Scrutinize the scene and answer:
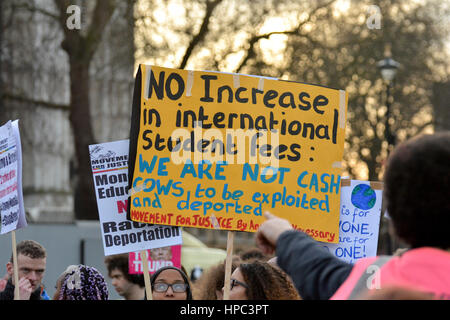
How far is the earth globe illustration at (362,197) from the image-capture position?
14.1 ft

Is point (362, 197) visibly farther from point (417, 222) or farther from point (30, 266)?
point (417, 222)

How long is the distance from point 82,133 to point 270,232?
496 inches

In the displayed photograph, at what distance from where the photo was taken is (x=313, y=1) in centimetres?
1507

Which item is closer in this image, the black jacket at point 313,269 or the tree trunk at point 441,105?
the black jacket at point 313,269

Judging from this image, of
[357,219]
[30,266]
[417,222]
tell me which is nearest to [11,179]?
[30,266]

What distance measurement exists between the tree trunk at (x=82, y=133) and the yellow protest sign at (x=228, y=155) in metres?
10.7

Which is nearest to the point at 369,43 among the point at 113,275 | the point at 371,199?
the point at 113,275

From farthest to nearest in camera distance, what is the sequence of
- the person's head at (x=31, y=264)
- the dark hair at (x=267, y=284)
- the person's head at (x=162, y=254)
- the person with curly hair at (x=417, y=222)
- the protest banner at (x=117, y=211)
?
the person's head at (x=162, y=254) → the person's head at (x=31, y=264) → the protest banner at (x=117, y=211) → the dark hair at (x=267, y=284) → the person with curly hair at (x=417, y=222)

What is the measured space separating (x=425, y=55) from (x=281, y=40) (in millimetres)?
5519

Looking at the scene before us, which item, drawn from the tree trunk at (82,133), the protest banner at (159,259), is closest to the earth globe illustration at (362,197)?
the protest banner at (159,259)

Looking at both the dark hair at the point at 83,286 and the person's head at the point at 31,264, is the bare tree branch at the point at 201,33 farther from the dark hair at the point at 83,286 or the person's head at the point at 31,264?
the dark hair at the point at 83,286

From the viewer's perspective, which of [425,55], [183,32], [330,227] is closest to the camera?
[330,227]

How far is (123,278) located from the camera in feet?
20.0

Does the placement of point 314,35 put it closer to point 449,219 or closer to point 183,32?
point 183,32
